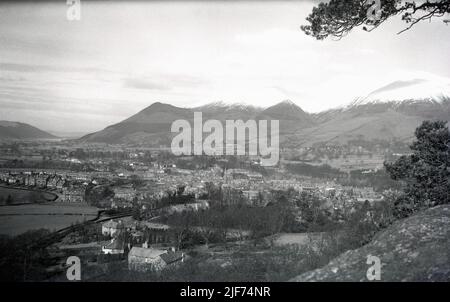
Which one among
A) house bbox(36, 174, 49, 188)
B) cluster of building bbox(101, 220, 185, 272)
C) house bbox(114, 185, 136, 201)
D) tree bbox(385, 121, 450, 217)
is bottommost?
cluster of building bbox(101, 220, 185, 272)

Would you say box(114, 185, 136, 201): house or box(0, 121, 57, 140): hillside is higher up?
box(0, 121, 57, 140): hillside

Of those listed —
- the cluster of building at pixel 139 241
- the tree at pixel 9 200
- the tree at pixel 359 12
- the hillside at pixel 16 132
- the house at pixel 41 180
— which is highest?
the tree at pixel 359 12

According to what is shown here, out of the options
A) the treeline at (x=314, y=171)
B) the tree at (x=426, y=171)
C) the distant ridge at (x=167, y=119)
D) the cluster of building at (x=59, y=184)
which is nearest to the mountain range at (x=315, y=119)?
the distant ridge at (x=167, y=119)

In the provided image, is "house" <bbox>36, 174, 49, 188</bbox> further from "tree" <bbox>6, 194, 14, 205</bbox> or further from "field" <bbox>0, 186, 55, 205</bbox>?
"tree" <bbox>6, 194, 14, 205</bbox>

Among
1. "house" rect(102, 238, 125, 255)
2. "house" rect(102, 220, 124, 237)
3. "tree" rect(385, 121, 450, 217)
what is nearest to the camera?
"tree" rect(385, 121, 450, 217)

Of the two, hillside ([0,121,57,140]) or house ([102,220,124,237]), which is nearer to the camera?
house ([102,220,124,237])

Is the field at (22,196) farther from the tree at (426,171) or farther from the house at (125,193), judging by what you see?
the tree at (426,171)

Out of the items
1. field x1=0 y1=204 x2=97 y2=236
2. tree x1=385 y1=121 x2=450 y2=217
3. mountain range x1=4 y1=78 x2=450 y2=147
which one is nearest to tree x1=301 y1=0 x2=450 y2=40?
tree x1=385 y1=121 x2=450 y2=217

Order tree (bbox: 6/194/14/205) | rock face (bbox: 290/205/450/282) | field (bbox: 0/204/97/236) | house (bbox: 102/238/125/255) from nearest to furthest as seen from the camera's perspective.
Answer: rock face (bbox: 290/205/450/282) < house (bbox: 102/238/125/255) < field (bbox: 0/204/97/236) < tree (bbox: 6/194/14/205)
